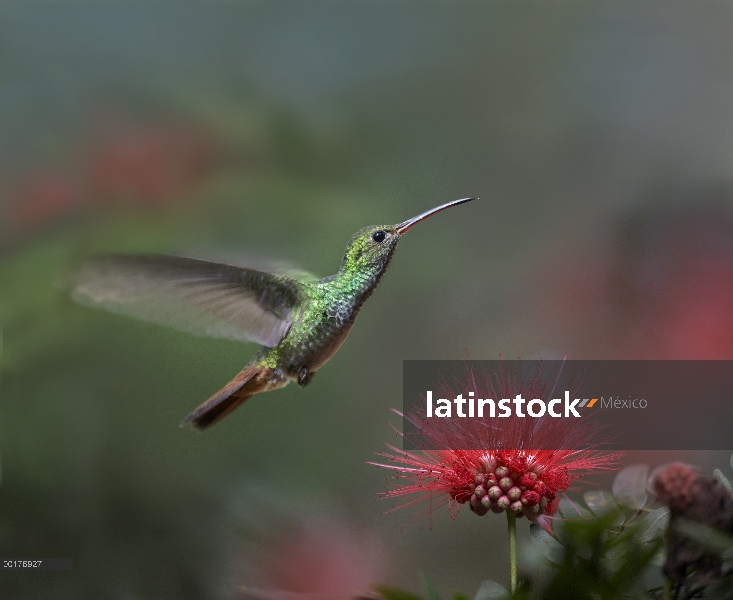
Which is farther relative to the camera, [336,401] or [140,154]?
[336,401]

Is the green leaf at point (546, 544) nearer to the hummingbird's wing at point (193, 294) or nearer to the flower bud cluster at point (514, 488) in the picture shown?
the flower bud cluster at point (514, 488)

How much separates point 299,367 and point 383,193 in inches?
27.1

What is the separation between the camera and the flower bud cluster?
1.81 ft

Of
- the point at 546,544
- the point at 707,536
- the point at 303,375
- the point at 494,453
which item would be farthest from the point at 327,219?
the point at 707,536

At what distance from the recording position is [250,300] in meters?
0.80

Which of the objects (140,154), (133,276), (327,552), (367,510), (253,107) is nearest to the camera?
(133,276)

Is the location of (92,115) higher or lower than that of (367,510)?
higher

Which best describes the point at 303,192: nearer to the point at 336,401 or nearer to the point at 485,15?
the point at 336,401

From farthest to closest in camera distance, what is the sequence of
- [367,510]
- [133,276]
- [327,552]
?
[367,510] → [327,552] → [133,276]

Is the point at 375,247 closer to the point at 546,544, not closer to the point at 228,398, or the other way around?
the point at 228,398

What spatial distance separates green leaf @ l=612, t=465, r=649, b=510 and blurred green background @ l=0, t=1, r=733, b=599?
65 centimetres

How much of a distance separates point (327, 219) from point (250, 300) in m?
0.55

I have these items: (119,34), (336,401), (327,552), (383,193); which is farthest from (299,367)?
(119,34)

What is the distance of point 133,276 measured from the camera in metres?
0.68
